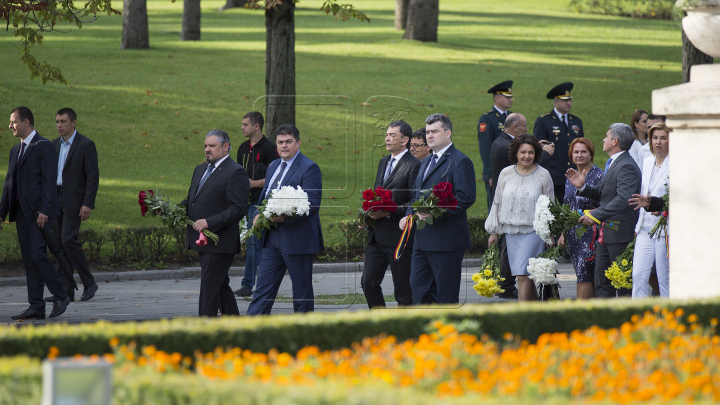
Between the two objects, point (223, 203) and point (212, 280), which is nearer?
point (212, 280)

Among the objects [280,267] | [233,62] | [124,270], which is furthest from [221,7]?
[280,267]

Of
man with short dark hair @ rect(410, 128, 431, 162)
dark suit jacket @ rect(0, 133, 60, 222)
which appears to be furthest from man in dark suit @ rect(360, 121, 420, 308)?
dark suit jacket @ rect(0, 133, 60, 222)

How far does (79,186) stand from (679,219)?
7422 mm

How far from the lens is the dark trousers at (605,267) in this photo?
8.36 meters

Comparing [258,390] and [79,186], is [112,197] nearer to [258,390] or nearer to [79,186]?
[79,186]

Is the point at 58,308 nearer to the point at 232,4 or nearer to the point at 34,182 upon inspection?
the point at 34,182

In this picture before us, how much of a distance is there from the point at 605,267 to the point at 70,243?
6.50 metres

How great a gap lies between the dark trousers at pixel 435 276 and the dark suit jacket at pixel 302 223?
101 centimetres

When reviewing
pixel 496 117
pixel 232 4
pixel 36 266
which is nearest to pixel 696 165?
pixel 496 117

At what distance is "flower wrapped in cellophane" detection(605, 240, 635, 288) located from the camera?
8.06m

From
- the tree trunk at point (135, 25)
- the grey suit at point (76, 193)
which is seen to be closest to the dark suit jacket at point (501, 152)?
the grey suit at point (76, 193)

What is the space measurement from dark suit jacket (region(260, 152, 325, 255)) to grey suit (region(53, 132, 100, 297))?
10.5ft

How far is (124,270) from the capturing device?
12.6 m

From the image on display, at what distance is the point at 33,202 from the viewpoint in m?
9.36
